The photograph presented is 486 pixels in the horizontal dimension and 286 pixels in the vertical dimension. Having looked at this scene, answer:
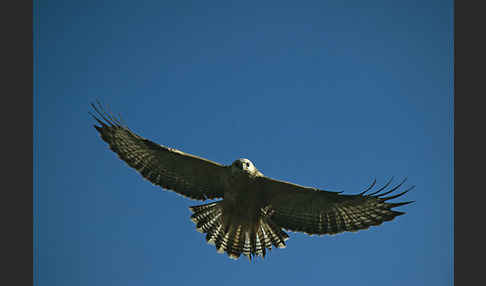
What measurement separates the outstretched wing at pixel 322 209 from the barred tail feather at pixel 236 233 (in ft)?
0.95

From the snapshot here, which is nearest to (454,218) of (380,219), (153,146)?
(380,219)

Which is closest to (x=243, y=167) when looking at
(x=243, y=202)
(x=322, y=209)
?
(x=243, y=202)

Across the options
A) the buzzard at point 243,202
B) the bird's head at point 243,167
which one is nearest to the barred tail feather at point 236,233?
the buzzard at point 243,202

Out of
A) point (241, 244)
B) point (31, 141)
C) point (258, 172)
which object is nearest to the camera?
point (31, 141)

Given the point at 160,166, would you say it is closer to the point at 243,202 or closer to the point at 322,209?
the point at 243,202

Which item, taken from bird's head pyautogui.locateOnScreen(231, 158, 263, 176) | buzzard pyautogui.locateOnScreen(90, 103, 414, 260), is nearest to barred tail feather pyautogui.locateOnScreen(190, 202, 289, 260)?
buzzard pyautogui.locateOnScreen(90, 103, 414, 260)

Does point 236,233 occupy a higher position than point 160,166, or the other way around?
point 160,166

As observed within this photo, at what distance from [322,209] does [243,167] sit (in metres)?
1.83

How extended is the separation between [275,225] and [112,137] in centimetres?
342

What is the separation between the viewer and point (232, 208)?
8781 mm

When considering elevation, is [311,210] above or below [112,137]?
below

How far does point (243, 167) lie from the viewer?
26.8ft

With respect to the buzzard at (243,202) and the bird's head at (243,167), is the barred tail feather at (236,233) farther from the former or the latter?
the bird's head at (243,167)

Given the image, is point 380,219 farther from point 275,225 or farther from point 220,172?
point 220,172
